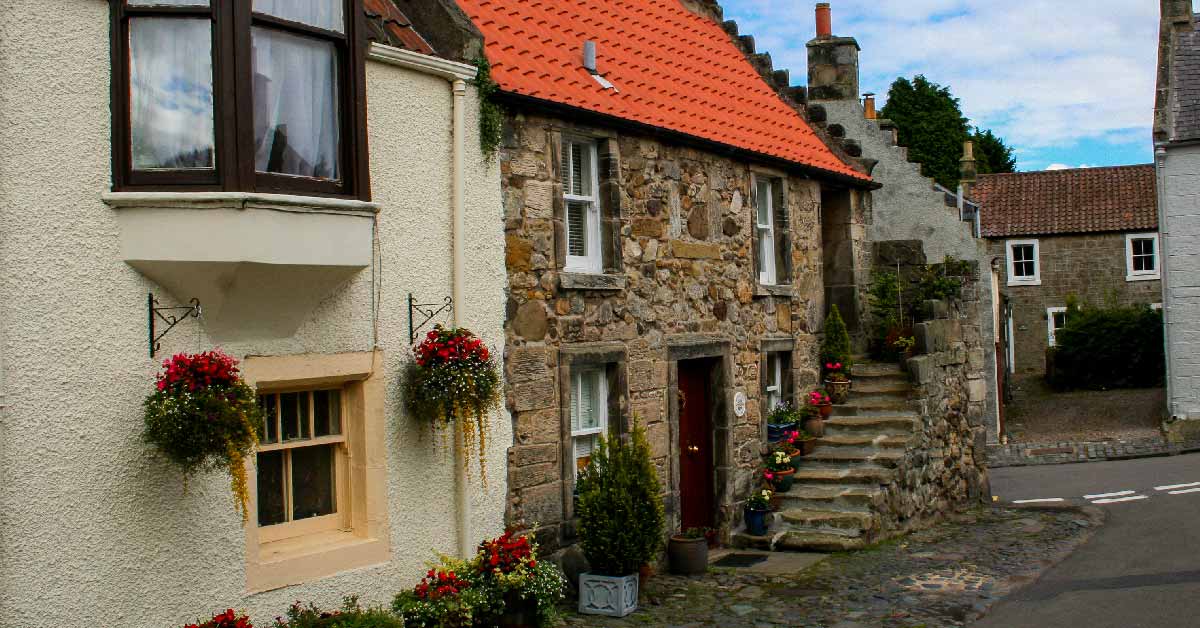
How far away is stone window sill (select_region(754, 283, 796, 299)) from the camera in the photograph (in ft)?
46.0

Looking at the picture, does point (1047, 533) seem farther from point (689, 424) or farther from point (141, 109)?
point (141, 109)

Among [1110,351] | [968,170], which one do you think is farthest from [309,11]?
[968,170]

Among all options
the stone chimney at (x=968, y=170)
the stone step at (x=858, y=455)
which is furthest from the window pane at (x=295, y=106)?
the stone chimney at (x=968, y=170)

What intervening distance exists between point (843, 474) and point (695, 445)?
6.77 ft

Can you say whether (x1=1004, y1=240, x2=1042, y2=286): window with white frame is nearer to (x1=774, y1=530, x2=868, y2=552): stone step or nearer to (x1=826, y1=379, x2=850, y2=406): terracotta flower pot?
(x1=826, y1=379, x2=850, y2=406): terracotta flower pot

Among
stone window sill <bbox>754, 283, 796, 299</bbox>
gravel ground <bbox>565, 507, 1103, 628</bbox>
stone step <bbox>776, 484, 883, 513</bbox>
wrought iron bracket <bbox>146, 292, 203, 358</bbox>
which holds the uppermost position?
stone window sill <bbox>754, 283, 796, 299</bbox>

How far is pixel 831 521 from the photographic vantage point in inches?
510

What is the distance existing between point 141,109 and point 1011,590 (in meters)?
8.80

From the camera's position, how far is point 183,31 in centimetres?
688

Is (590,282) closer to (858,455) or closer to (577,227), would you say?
(577,227)

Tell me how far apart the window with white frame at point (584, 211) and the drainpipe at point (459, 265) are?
204cm

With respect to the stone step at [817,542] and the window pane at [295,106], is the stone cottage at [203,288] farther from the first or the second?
the stone step at [817,542]

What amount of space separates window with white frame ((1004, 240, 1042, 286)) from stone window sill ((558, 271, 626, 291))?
30.1 m

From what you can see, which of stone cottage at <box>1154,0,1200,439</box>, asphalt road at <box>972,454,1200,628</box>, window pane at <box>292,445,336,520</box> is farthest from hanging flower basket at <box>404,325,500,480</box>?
stone cottage at <box>1154,0,1200,439</box>
